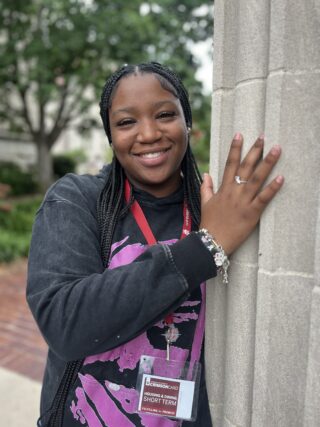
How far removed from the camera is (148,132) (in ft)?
4.21

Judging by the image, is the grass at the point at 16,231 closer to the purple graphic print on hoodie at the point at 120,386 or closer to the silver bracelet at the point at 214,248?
the purple graphic print on hoodie at the point at 120,386

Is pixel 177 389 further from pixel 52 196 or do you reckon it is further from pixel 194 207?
pixel 52 196

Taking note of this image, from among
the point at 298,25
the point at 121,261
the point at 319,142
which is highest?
the point at 298,25

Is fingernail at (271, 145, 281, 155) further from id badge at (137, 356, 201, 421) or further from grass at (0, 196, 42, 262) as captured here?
grass at (0, 196, 42, 262)

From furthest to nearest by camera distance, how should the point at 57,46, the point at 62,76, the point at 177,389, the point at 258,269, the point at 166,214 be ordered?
the point at 62,76
the point at 57,46
the point at 166,214
the point at 177,389
the point at 258,269

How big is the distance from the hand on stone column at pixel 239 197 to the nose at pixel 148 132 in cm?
28

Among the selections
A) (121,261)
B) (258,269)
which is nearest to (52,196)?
(121,261)

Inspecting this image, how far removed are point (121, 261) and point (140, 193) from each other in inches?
10.2

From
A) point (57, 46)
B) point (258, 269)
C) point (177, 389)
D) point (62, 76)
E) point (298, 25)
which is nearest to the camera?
point (298, 25)

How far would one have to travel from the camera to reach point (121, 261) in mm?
1263

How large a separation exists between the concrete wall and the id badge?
0.12m

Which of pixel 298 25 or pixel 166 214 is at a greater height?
pixel 298 25

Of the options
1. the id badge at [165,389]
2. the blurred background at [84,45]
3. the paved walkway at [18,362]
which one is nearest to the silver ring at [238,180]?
the id badge at [165,389]

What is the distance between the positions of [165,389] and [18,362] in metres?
2.72
